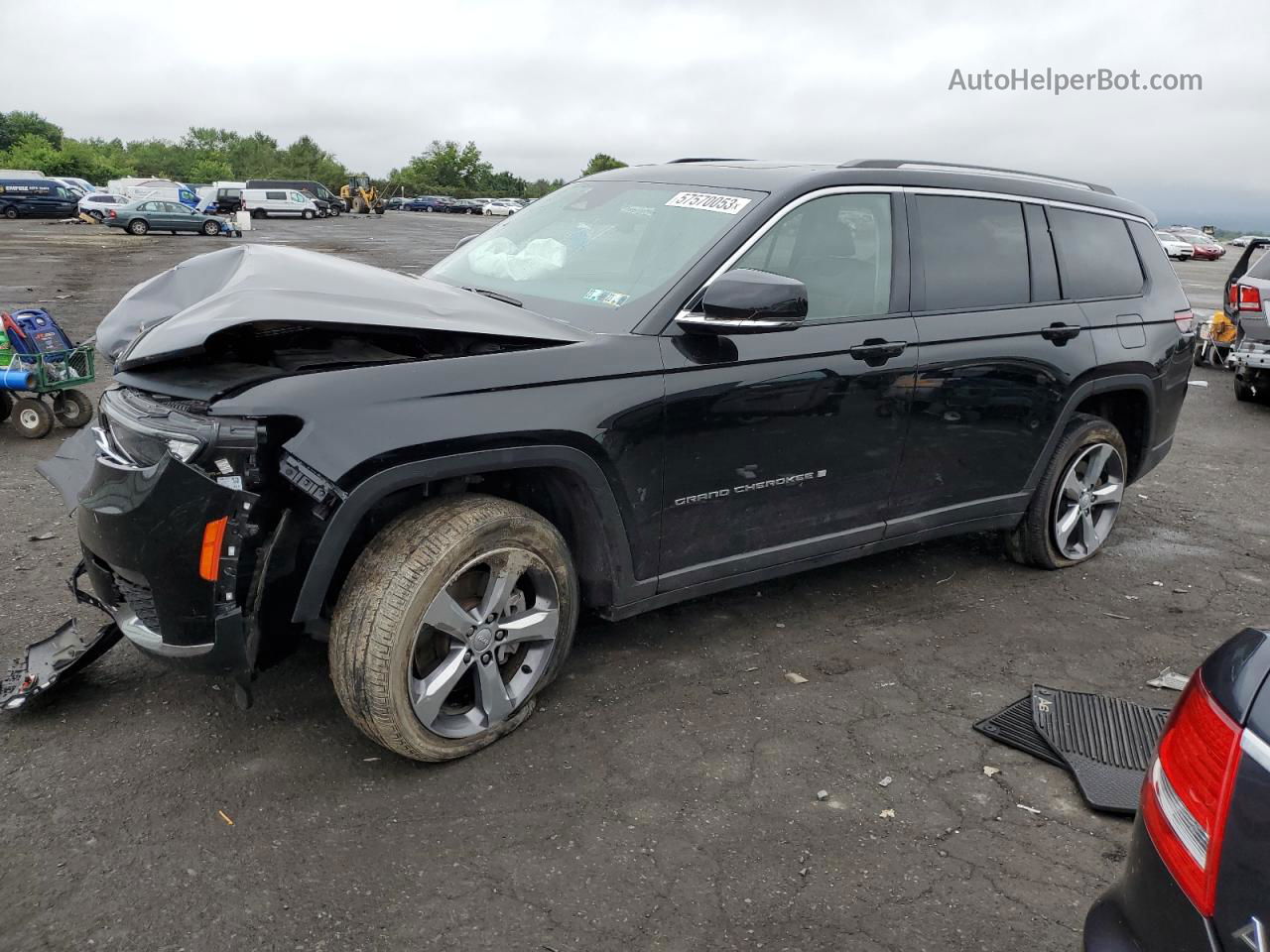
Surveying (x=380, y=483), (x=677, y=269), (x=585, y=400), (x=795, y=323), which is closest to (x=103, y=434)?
(x=380, y=483)

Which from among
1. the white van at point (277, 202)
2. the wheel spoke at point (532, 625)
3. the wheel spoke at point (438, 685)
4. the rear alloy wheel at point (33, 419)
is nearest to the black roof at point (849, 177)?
the wheel spoke at point (532, 625)

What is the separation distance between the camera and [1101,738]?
355 cm

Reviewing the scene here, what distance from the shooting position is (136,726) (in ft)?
11.0

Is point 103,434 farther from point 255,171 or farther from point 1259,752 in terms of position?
point 255,171

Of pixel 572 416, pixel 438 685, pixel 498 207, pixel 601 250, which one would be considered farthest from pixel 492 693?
pixel 498 207

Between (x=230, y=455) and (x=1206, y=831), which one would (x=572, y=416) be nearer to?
(x=230, y=455)

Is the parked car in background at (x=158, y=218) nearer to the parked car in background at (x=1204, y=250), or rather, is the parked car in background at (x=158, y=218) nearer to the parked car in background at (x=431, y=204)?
the parked car in background at (x=431, y=204)

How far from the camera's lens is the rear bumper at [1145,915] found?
155 centimetres

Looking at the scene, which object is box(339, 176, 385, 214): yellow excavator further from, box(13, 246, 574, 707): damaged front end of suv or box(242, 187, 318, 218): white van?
box(13, 246, 574, 707): damaged front end of suv

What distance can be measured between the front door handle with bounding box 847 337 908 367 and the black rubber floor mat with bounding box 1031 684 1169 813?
4.55 ft

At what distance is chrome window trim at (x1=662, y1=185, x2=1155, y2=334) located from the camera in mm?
3551

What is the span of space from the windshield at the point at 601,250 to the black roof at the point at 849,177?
97 mm

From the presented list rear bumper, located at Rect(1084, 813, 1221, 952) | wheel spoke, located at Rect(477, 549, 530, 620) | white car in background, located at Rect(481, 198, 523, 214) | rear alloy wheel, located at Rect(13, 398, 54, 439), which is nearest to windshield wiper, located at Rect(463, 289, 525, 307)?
wheel spoke, located at Rect(477, 549, 530, 620)

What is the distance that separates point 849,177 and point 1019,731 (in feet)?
7.11
